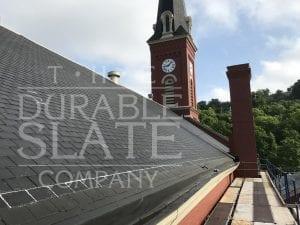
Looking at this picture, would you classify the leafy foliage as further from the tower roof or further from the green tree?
the green tree

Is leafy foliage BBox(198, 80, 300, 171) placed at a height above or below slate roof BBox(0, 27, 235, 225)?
above

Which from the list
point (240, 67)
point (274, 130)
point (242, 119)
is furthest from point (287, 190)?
point (274, 130)

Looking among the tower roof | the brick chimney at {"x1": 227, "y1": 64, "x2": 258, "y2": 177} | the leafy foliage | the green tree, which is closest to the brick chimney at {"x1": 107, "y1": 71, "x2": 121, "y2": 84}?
the brick chimney at {"x1": 227, "y1": 64, "x2": 258, "y2": 177}

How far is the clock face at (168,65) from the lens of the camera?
28575 millimetres

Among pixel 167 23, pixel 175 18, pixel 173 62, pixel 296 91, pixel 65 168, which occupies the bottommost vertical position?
pixel 65 168

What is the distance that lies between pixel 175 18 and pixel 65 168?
27.3 metres

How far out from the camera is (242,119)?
2133 cm

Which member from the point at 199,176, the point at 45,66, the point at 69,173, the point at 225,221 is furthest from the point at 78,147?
the point at 225,221

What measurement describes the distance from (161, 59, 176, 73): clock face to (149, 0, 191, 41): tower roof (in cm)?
210

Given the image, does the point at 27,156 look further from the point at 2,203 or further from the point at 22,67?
the point at 22,67

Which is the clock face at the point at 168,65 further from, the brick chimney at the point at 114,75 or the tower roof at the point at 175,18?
the brick chimney at the point at 114,75

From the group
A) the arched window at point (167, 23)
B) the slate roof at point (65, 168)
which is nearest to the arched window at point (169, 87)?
the arched window at point (167, 23)

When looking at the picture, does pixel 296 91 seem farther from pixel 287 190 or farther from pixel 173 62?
pixel 287 190

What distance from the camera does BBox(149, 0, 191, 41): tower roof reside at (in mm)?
29297
